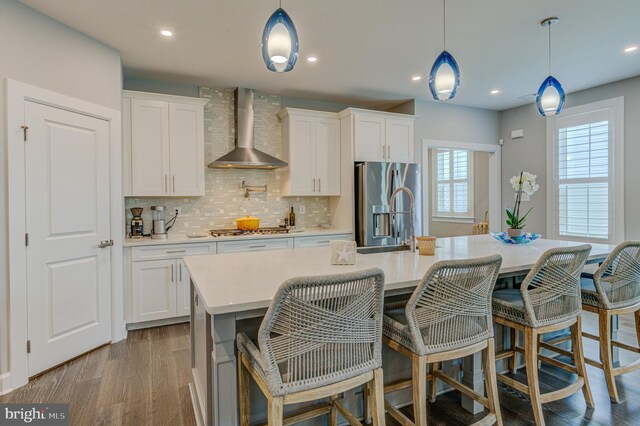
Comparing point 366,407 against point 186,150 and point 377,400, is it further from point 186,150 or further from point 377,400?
point 186,150

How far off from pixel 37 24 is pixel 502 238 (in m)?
4.03

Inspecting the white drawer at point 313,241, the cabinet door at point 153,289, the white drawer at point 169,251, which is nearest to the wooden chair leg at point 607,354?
the white drawer at point 313,241

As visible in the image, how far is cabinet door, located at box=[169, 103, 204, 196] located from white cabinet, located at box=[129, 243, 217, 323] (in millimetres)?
682

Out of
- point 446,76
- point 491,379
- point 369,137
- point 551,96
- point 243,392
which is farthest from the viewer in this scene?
point 369,137

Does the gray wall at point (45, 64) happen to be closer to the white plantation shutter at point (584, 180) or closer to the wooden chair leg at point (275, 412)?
the wooden chair leg at point (275, 412)

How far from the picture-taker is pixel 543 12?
2797 mm

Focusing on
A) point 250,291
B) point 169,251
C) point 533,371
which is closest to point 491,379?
point 533,371

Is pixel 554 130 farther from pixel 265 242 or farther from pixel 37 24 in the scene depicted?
pixel 37 24

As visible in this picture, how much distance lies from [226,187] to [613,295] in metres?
3.92

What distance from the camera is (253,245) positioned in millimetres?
4105

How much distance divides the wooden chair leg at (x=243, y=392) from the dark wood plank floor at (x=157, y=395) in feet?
2.24

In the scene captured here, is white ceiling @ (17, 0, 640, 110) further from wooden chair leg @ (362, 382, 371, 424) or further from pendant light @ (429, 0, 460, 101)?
wooden chair leg @ (362, 382, 371, 424)

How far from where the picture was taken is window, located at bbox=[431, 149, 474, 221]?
6.63 meters

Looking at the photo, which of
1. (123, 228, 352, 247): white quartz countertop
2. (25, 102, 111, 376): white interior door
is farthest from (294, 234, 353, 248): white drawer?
(25, 102, 111, 376): white interior door
